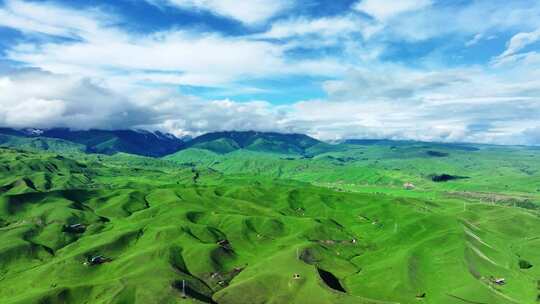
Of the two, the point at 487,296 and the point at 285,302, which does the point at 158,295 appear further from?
the point at 487,296

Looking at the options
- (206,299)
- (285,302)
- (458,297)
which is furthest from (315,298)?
(458,297)

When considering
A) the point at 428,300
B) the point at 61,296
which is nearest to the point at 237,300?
the point at 61,296

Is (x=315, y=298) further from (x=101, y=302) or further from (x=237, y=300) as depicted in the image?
(x=101, y=302)

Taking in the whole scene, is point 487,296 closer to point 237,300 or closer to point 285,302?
point 285,302

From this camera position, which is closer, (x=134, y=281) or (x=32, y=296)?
(x=32, y=296)

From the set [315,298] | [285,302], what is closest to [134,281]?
[285,302]

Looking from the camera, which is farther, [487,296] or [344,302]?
[487,296]

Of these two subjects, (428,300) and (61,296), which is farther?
(428,300)
